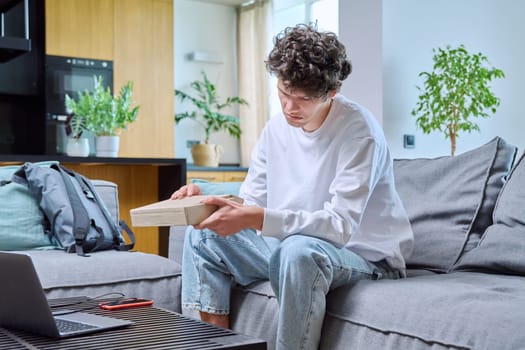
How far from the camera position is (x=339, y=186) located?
70.2 inches

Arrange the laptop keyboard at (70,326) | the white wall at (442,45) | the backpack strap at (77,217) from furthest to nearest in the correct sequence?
1. the white wall at (442,45)
2. the backpack strap at (77,217)
3. the laptop keyboard at (70,326)

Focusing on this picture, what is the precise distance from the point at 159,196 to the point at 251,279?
2.40 m

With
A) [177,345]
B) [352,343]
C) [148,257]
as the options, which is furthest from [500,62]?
[177,345]

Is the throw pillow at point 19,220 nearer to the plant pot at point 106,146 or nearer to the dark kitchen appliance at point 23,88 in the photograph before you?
the plant pot at point 106,146

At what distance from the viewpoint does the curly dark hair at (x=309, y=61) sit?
1.79 meters

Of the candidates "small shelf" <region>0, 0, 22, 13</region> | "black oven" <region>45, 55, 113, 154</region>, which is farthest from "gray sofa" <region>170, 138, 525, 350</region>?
"black oven" <region>45, 55, 113, 154</region>

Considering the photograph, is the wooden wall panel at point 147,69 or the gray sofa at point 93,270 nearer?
the gray sofa at point 93,270

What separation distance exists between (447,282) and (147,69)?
4.86 metres

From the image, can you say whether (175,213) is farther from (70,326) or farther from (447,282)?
(447,282)

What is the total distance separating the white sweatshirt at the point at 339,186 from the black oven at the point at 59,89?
3.97m

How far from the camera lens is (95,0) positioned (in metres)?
5.94

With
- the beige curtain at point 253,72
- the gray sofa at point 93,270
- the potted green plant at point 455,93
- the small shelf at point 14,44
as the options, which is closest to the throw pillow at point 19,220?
the gray sofa at point 93,270

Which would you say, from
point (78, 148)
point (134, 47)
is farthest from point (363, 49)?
point (134, 47)

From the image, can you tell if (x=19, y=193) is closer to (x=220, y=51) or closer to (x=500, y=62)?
(x=500, y=62)
